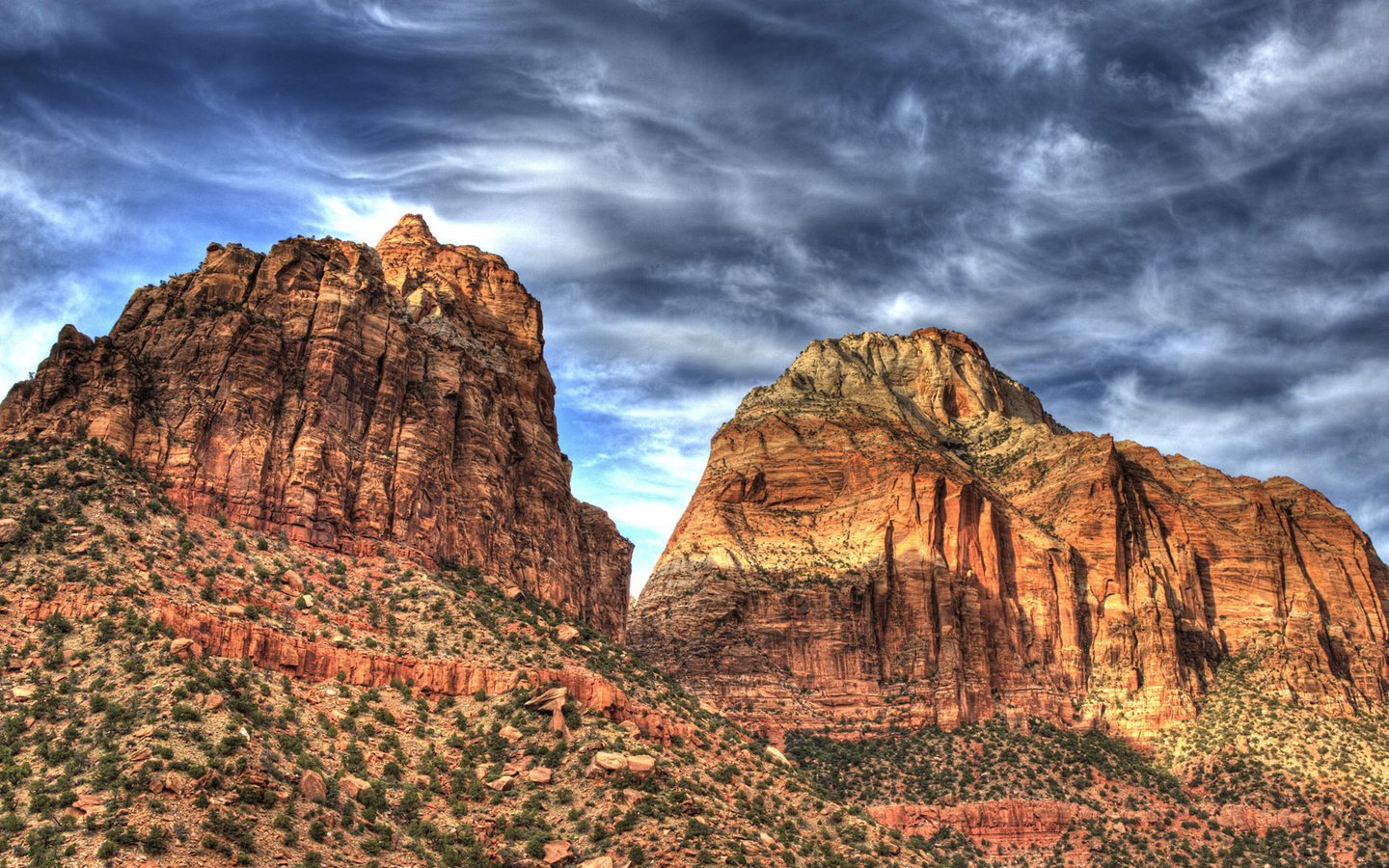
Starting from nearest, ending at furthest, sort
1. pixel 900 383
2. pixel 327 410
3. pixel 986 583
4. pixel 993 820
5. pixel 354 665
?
1. pixel 354 665
2. pixel 327 410
3. pixel 993 820
4. pixel 986 583
5. pixel 900 383

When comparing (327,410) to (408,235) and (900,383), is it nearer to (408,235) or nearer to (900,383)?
(408,235)

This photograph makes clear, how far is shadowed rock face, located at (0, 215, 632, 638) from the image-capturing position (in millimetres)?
71125

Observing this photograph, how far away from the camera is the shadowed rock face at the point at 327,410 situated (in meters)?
71.1

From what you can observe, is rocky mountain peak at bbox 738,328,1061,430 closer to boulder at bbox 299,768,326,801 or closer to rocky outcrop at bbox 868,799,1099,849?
rocky outcrop at bbox 868,799,1099,849

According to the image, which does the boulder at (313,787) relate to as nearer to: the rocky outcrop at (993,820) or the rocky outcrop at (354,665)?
the rocky outcrop at (354,665)

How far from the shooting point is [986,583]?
133500 millimetres

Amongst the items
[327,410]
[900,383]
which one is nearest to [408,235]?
[327,410]

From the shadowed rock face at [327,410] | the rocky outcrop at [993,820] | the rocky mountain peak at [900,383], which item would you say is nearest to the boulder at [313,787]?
the shadowed rock face at [327,410]

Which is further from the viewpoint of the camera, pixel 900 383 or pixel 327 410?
pixel 900 383

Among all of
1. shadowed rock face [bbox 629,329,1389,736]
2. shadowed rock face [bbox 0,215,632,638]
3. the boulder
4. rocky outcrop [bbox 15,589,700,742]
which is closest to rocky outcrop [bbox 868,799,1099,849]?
shadowed rock face [bbox 629,329,1389,736]

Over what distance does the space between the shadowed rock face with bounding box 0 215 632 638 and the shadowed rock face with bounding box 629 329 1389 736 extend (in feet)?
112

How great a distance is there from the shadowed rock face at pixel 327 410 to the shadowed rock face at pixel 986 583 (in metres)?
34.3

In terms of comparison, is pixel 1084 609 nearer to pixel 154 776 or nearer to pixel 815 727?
pixel 815 727

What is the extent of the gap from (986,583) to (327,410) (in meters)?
77.9
